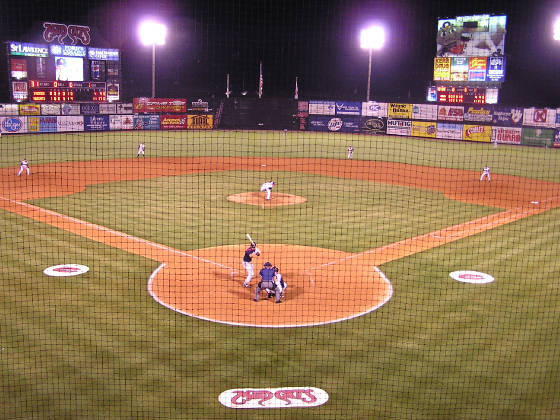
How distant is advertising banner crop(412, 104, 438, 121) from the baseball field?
23.9m

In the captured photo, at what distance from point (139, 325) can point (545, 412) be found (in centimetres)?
647

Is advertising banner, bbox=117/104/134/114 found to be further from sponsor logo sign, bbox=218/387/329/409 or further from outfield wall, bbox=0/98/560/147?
sponsor logo sign, bbox=218/387/329/409

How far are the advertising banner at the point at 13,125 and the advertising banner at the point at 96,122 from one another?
209 inches

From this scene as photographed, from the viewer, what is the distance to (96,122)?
147ft

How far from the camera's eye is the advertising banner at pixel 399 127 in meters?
48.3

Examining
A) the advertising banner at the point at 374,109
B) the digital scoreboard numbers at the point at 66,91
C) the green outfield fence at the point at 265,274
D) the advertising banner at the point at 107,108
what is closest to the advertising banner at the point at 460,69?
the advertising banner at the point at 374,109

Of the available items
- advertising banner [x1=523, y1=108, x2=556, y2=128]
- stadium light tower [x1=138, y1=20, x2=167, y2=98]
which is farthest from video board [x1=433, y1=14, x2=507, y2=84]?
stadium light tower [x1=138, y1=20, x2=167, y2=98]

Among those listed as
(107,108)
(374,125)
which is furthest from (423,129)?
(107,108)

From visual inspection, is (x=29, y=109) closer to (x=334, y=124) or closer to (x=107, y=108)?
(x=107, y=108)

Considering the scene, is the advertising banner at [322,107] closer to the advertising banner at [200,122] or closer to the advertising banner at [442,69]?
the advertising banner at [200,122]

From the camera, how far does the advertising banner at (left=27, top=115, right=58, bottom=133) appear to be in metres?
40.1

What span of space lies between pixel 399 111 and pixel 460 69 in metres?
6.23

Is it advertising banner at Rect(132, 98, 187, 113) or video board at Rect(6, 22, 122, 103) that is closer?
video board at Rect(6, 22, 122, 103)

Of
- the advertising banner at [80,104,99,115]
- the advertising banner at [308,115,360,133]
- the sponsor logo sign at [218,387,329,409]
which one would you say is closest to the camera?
the sponsor logo sign at [218,387,329,409]
